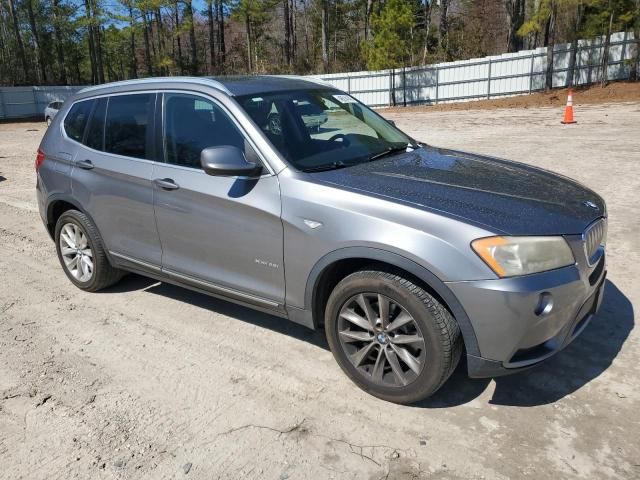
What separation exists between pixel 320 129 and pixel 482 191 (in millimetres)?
1340

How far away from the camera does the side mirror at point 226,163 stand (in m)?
3.34

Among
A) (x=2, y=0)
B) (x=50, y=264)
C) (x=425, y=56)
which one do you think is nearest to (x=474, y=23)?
(x=425, y=56)

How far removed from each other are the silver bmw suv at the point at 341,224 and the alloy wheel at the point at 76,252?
0.12 meters

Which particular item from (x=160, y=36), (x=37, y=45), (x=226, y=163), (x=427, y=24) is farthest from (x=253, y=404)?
(x=160, y=36)

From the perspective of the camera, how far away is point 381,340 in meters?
3.16

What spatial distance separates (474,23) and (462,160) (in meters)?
40.2

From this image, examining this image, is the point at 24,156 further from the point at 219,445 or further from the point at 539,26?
the point at 539,26

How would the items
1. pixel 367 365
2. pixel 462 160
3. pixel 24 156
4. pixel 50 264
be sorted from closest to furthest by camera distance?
pixel 367 365 → pixel 462 160 → pixel 50 264 → pixel 24 156

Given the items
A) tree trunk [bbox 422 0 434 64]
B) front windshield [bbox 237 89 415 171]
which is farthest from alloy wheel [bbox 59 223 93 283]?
tree trunk [bbox 422 0 434 64]

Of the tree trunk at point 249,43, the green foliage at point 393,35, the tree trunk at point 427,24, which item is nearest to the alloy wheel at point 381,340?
the green foliage at point 393,35

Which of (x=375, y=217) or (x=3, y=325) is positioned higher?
(x=375, y=217)

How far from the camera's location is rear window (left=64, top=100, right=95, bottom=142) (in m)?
4.82

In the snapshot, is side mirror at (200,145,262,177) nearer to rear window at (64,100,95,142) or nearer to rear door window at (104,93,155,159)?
rear door window at (104,93,155,159)

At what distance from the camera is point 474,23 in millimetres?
39938
